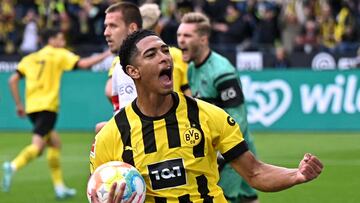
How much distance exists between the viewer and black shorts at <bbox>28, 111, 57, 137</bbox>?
13383mm

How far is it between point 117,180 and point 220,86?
315 cm

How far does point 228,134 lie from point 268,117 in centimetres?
1481

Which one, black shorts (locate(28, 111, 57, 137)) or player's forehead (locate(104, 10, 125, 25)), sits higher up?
player's forehead (locate(104, 10, 125, 25))

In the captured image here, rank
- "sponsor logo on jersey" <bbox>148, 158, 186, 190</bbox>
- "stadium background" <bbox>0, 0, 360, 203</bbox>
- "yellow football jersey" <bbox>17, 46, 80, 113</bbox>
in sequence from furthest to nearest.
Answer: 1. "stadium background" <bbox>0, 0, 360, 203</bbox>
2. "yellow football jersey" <bbox>17, 46, 80, 113</bbox>
3. "sponsor logo on jersey" <bbox>148, 158, 186, 190</bbox>

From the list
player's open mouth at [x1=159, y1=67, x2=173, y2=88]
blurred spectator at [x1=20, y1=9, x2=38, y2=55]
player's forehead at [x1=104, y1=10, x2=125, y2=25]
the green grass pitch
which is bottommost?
the green grass pitch

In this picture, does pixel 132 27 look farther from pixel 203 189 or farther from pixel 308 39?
pixel 308 39

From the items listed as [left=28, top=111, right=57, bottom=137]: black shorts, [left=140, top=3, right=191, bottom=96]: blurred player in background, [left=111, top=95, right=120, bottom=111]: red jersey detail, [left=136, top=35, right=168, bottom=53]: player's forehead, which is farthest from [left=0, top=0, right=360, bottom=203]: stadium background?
[left=136, top=35, right=168, bottom=53]: player's forehead

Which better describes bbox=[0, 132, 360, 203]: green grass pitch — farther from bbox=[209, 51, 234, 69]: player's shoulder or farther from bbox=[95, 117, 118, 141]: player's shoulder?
bbox=[95, 117, 118, 141]: player's shoulder

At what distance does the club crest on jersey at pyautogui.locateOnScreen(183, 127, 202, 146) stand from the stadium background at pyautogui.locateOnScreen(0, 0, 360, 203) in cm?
595

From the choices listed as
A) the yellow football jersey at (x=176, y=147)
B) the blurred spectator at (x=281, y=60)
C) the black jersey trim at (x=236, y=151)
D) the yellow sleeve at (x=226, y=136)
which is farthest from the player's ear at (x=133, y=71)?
the blurred spectator at (x=281, y=60)

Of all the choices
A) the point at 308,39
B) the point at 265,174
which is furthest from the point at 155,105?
the point at 308,39

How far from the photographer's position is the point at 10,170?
42.8 feet

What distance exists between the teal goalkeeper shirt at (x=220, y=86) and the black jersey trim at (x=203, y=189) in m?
2.63

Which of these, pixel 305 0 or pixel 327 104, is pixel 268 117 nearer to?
pixel 327 104
